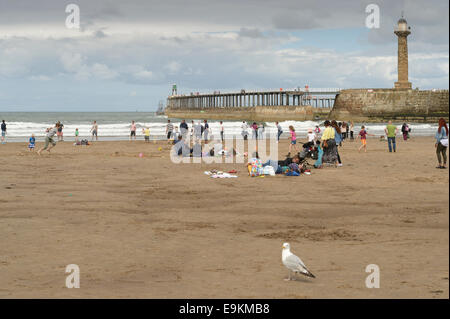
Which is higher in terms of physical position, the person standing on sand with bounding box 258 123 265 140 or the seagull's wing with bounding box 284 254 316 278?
the person standing on sand with bounding box 258 123 265 140

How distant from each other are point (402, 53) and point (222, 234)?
75.6 m

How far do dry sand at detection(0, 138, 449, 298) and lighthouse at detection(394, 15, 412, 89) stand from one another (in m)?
67.0

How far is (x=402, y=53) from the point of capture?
7794 centimetres

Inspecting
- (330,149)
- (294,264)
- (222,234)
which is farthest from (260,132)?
(294,264)

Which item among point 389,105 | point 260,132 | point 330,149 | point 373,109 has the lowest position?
point 330,149

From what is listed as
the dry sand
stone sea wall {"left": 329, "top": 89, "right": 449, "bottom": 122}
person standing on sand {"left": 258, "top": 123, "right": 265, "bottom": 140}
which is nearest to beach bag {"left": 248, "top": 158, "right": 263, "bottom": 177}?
the dry sand

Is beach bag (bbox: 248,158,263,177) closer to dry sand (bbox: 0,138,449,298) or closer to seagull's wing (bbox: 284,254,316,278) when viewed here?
dry sand (bbox: 0,138,449,298)

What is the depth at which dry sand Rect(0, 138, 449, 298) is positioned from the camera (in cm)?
564

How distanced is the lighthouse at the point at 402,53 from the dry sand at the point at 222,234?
66956mm

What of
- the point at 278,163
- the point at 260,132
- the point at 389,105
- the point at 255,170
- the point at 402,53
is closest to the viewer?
the point at 255,170

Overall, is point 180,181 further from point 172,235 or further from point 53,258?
point 53,258

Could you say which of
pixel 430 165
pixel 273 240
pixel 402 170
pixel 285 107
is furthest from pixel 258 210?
pixel 285 107

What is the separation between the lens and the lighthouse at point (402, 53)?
7688 centimetres

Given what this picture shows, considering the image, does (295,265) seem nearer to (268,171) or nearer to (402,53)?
(268,171)
